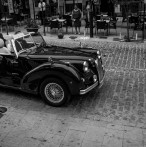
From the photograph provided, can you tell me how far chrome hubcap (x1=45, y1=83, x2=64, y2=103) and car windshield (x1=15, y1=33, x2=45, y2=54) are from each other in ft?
4.65

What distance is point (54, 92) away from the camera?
6477 mm

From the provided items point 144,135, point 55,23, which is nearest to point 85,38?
point 55,23

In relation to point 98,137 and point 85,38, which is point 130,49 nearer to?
point 85,38

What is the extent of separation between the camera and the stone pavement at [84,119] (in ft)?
17.0

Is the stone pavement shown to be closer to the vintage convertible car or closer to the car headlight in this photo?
the vintage convertible car

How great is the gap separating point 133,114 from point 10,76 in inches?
136

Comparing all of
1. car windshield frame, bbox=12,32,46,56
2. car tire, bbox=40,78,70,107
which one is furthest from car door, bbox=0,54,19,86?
car tire, bbox=40,78,70,107

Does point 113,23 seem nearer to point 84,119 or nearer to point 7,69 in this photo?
point 7,69

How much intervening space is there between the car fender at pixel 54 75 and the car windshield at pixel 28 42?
3.02ft

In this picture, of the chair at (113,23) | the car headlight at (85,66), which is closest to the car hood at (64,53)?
the car headlight at (85,66)

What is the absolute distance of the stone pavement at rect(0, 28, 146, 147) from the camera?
17.0 feet

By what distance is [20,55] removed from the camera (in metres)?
6.98

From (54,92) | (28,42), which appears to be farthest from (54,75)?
(28,42)

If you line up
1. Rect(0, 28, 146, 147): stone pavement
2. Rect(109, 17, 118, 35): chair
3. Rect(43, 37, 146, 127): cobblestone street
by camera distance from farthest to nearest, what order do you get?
1. Rect(109, 17, 118, 35): chair
2. Rect(43, 37, 146, 127): cobblestone street
3. Rect(0, 28, 146, 147): stone pavement
